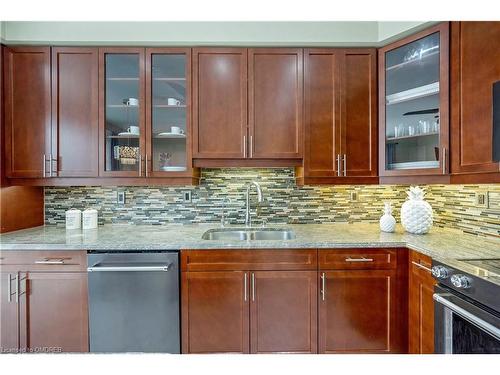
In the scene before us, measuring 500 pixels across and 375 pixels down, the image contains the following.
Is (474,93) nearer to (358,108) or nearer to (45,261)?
(358,108)

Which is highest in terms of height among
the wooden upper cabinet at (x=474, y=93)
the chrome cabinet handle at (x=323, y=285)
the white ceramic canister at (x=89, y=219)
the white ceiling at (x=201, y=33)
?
the white ceiling at (x=201, y=33)

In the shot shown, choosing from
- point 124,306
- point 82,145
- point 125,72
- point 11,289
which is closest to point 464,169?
point 124,306

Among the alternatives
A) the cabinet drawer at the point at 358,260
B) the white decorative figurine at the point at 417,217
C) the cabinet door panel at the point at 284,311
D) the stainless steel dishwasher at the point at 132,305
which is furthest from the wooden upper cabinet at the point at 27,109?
the white decorative figurine at the point at 417,217

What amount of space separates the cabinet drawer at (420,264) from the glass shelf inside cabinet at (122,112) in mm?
2016

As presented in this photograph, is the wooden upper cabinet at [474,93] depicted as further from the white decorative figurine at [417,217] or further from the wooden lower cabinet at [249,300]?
the wooden lower cabinet at [249,300]

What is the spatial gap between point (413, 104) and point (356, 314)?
5.02 ft

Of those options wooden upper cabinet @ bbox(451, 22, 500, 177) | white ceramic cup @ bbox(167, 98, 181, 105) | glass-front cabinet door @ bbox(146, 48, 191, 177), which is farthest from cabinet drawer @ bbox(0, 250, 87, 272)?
wooden upper cabinet @ bbox(451, 22, 500, 177)

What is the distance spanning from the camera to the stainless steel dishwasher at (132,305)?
161 cm

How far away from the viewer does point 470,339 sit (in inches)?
45.6

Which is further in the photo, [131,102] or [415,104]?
[131,102]

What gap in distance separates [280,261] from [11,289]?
1.70 meters

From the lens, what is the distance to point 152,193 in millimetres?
2318

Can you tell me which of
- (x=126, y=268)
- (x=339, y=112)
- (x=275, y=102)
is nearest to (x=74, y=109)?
(x=126, y=268)
